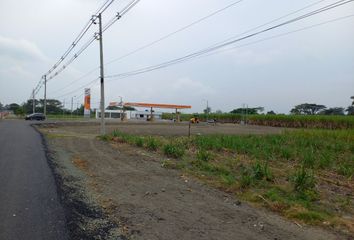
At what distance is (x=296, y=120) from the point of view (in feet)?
254

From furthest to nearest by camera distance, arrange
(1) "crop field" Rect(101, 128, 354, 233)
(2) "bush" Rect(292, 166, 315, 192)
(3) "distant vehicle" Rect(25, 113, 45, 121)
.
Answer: (3) "distant vehicle" Rect(25, 113, 45, 121)
(2) "bush" Rect(292, 166, 315, 192)
(1) "crop field" Rect(101, 128, 354, 233)

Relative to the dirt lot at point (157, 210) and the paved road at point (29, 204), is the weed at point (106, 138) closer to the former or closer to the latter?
the paved road at point (29, 204)

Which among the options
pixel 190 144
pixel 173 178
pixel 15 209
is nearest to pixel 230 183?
pixel 173 178

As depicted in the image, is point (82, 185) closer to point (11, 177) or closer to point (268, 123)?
point (11, 177)

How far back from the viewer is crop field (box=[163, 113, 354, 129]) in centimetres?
6538

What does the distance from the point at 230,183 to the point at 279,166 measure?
14.4 feet

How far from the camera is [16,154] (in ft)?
56.3

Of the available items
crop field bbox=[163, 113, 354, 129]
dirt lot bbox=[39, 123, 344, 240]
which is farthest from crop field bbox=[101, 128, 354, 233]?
crop field bbox=[163, 113, 354, 129]

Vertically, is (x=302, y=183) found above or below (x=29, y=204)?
above

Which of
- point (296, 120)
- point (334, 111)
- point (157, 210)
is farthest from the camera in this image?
point (334, 111)

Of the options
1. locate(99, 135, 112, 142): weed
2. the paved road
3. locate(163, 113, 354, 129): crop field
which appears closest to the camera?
the paved road

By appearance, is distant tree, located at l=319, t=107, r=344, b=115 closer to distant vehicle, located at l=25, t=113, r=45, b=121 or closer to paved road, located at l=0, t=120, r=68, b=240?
distant vehicle, located at l=25, t=113, r=45, b=121

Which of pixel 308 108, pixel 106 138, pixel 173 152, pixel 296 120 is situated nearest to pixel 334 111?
pixel 308 108

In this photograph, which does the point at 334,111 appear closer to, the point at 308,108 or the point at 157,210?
Result: the point at 308,108
